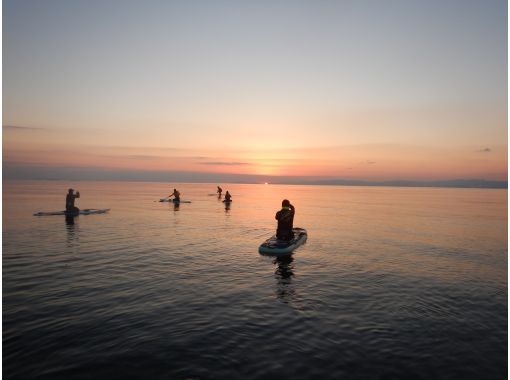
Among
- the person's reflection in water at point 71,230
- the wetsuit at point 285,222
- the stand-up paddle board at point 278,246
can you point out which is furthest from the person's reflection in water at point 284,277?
the person's reflection in water at point 71,230

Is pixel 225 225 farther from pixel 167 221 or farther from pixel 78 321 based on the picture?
pixel 78 321

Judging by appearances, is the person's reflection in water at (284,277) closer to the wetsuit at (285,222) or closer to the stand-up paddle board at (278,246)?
the stand-up paddle board at (278,246)

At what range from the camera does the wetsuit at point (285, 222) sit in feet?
79.5

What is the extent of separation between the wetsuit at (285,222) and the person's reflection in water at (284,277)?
1.76m

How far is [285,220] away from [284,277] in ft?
20.6

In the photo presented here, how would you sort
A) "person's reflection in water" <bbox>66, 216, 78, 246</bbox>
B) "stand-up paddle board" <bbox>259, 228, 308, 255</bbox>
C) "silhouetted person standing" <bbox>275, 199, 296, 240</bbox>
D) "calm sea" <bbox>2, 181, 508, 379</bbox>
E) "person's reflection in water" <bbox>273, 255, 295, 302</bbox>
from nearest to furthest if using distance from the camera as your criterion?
1. "calm sea" <bbox>2, 181, 508, 379</bbox>
2. "person's reflection in water" <bbox>273, 255, 295, 302</bbox>
3. "stand-up paddle board" <bbox>259, 228, 308, 255</bbox>
4. "silhouetted person standing" <bbox>275, 199, 296, 240</bbox>
5. "person's reflection in water" <bbox>66, 216, 78, 246</bbox>

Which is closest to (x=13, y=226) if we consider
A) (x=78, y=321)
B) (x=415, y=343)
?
(x=78, y=321)

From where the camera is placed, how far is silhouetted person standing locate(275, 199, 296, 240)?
24188 millimetres

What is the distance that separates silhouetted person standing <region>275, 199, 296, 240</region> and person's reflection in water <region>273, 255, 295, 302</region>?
1.78 metres

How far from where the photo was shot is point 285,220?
81.0 ft

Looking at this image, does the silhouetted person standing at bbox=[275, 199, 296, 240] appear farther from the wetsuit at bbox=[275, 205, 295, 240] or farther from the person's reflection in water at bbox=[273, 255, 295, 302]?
the person's reflection in water at bbox=[273, 255, 295, 302]

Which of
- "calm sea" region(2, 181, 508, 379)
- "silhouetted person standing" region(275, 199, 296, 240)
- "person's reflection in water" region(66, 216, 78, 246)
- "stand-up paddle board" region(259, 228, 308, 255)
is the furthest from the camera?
"person's reflection in water" region(66, 216, 78, 246)

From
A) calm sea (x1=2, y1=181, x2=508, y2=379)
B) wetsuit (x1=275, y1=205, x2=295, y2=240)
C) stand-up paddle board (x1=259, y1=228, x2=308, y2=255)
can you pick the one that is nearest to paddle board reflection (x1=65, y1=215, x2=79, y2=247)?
calm sea (x1=2, y1=181, x2=508, y2=379)

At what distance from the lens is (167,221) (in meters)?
42.8
